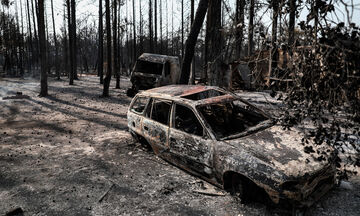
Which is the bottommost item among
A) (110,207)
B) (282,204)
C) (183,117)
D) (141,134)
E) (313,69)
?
(110,207)

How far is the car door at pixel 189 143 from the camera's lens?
13.7 feet

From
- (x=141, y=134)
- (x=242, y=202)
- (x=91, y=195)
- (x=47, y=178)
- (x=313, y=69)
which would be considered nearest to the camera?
(x=313, y=69)

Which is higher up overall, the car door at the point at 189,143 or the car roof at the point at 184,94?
the car roof at the point at 184,94

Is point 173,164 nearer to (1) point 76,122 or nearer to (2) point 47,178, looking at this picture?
(2) point 47,178

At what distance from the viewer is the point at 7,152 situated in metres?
6.20

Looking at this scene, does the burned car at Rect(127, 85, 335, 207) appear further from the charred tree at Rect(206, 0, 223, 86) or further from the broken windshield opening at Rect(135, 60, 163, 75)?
the broken windshield opening at Rect(135, 60, 163, 75)

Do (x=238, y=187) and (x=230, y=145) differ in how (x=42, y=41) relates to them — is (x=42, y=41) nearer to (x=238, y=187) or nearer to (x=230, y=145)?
(x=230, y=145)

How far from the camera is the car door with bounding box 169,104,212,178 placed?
13.7ft

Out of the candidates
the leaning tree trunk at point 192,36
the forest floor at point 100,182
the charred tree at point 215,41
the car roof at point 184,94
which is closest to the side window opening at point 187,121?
the car roof at point 184,94

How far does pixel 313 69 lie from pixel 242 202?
86.4 inches

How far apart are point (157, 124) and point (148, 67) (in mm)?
10210

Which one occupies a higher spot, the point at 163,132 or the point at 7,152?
the point at 163,132

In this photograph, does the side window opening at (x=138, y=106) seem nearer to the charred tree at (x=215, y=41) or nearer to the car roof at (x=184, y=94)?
the car roof at (x=184, y=94)

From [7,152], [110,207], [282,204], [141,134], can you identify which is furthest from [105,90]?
[282,204]
